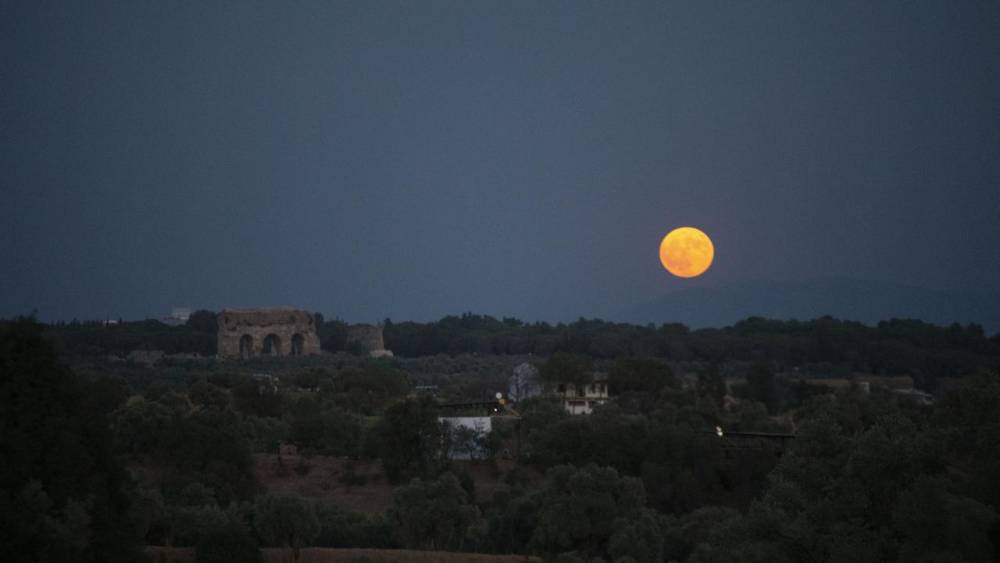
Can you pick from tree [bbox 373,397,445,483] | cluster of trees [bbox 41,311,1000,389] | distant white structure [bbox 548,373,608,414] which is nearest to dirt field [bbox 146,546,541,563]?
tree [bbox 373,397,445,483]

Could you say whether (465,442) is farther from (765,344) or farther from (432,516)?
(765,344)

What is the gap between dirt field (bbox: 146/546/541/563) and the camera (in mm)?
20453

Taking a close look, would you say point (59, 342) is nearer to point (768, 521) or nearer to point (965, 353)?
point (768, 521)

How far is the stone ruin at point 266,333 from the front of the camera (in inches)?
2692

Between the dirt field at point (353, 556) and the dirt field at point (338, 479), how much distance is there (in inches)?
282

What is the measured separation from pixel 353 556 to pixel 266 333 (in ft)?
164

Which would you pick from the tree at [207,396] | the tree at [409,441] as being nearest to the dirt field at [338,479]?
the tree at [409,441]

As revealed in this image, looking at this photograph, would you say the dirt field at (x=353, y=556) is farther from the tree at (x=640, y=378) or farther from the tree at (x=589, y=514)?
the tree at (x=640, y=378)

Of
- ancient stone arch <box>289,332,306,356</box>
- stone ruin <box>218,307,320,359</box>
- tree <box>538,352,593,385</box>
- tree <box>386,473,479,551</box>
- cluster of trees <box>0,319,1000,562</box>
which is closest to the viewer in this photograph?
cluster of trees <box>0,319,1000,562</box>

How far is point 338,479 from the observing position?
32.6 m

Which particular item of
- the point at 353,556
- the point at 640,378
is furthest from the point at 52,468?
the point at 640,378

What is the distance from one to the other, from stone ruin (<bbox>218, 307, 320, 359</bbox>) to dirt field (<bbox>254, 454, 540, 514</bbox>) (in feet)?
112

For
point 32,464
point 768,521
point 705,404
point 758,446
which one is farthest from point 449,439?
point 32,464

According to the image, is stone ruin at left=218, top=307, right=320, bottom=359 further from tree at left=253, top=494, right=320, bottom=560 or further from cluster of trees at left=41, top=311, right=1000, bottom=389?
tree at left=253, top=494, right=320, bottom=560
